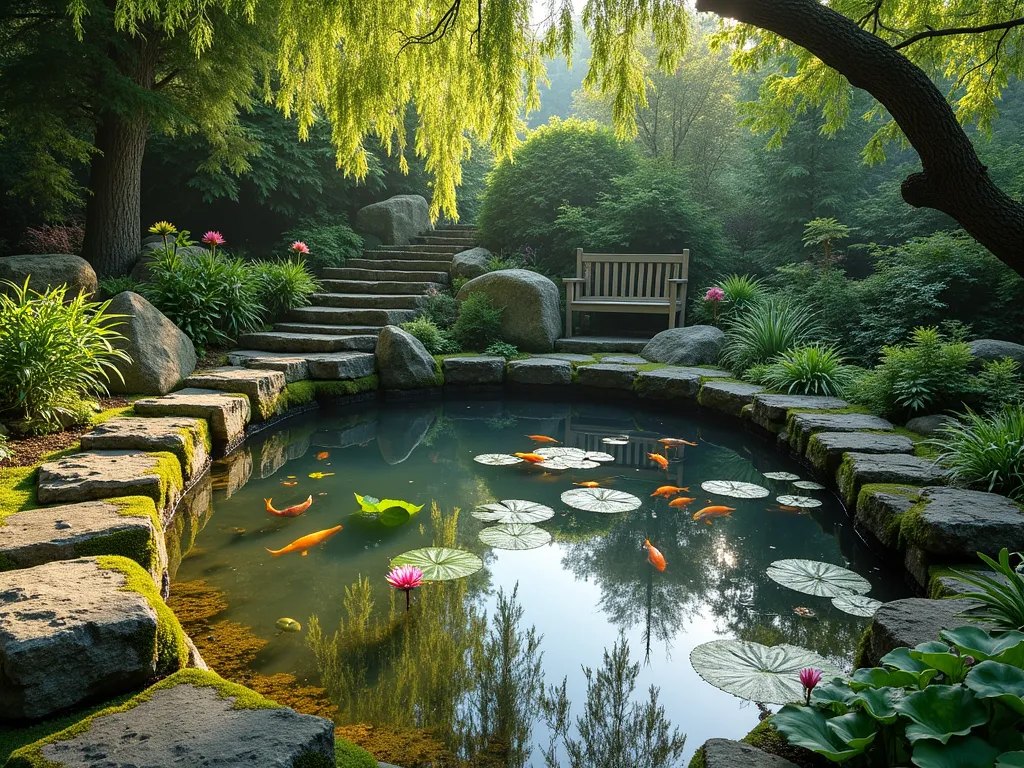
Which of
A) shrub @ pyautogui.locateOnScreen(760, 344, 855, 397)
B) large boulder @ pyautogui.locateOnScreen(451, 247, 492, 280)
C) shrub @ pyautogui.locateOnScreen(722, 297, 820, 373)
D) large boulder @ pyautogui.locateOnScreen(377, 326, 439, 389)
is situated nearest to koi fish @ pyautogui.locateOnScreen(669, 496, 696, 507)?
shrub @ pyautogui.locateOnScreen(760, 344, 855, 397)

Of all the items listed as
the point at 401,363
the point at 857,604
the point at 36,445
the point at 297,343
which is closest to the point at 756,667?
the point at 857,604

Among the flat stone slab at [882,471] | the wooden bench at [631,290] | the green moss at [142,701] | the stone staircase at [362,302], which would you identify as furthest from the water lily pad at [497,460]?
the wooden bench at [631,290]

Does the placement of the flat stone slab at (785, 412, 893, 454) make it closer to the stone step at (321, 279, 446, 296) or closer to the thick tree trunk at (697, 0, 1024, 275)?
the thick tree trunk at (697, 0, 1024, 275)

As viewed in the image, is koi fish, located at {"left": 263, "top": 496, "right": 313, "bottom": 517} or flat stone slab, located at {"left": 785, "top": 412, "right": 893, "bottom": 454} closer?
koi fish, located at {"left": 263, "top": 496, "right": 313, "bottom": 517}

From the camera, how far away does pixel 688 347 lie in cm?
745

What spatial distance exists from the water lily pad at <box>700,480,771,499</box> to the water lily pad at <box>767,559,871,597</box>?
3.04 ft

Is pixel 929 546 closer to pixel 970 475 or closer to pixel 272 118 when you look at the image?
pixel 970 475

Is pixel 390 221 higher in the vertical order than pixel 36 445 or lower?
higher

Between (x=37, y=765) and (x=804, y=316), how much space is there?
24.0ft

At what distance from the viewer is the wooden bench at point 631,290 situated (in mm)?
8344

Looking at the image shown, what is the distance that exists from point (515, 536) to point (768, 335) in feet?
14.7

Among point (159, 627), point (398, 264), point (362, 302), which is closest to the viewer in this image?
point (159, 627)

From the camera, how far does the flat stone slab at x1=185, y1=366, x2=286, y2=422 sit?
5.38m

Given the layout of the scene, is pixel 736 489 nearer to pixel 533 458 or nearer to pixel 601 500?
pixel 601 500
